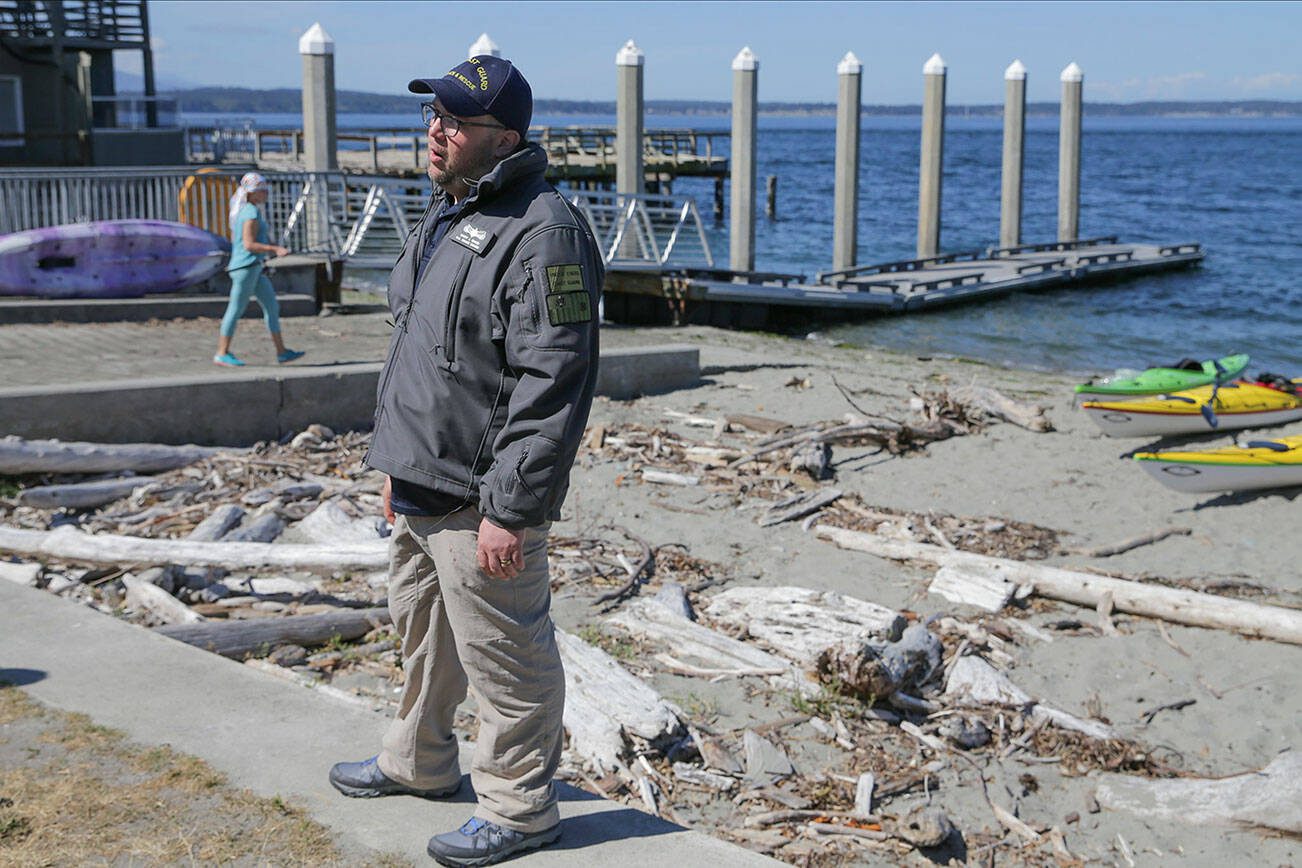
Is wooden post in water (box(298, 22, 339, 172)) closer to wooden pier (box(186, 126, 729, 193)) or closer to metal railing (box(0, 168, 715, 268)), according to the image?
metal railing (box(0, 168, 715, 268))

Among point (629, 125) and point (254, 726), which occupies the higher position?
point (629, 125)

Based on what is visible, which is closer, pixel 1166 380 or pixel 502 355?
pixel 502 355

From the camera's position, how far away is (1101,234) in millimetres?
46844

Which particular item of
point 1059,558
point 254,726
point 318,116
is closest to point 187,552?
point 254,726

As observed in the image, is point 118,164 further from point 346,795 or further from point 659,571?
point 346,795

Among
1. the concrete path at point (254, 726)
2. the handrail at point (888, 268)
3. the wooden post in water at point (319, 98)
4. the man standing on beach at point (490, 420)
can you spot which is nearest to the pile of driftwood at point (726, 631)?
the concrete path at point (254, 726)

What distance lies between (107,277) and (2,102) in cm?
1973

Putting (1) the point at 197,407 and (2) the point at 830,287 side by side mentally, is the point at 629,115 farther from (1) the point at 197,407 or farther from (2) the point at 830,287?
(1) the point at 197,407

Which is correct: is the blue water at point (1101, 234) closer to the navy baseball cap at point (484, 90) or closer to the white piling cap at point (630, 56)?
the white piling cap at point (630, 56)

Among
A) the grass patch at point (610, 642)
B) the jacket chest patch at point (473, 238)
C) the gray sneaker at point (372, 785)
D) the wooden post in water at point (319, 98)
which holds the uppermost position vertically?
the wooden post in water at point (319, 98)

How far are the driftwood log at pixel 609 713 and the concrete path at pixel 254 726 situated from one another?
3.02 ft

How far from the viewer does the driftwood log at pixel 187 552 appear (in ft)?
22.4

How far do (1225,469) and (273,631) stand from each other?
668cm

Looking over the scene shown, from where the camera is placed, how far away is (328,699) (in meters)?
4.82
